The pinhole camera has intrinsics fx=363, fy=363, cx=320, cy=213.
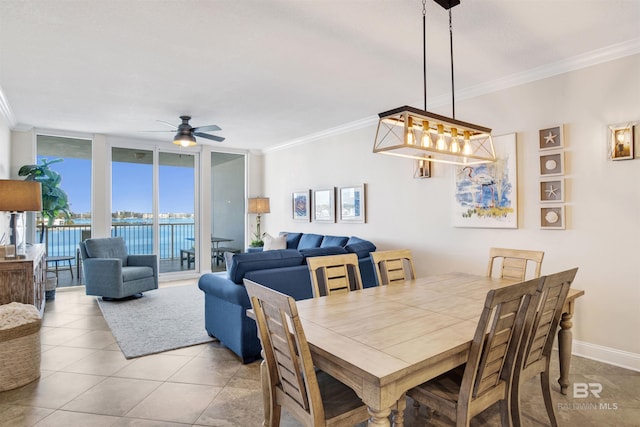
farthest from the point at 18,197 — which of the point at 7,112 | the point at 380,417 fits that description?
the point at 380,417

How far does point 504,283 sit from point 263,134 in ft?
15.4

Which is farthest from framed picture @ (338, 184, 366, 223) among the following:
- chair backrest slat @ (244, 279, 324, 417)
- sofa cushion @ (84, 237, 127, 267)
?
chair backrest slat @ (244, 279, 324, 417)

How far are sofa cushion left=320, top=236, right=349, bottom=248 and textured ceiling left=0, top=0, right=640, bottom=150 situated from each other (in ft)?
6.12

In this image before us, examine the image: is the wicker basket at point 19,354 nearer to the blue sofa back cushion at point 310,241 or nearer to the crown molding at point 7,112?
the crown molding at point 7,112

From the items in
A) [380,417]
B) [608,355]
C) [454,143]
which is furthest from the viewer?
[608,355]

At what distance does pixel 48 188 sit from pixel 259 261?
164 inches

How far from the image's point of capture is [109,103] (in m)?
4.48

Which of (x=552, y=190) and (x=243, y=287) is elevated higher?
(x=552, y=190)

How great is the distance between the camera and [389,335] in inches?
65.5

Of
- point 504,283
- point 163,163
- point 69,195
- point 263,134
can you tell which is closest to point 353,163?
point 263,134

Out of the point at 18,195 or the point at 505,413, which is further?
the point at 18,195

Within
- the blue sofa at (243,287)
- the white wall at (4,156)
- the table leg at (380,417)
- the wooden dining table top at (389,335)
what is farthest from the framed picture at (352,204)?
the white wall at (4,156)

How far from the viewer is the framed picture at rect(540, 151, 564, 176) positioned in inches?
131

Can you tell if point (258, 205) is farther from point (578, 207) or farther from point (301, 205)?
point (578, 207)
